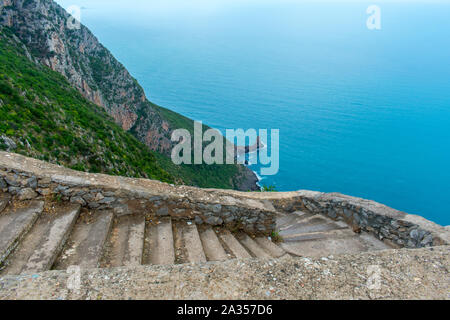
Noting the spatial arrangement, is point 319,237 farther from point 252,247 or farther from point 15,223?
point 15,223

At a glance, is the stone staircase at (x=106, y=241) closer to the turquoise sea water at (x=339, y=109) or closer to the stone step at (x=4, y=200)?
the stone step at (x=4, y=200)

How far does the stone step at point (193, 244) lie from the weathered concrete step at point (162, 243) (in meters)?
0.30

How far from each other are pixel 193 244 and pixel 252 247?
154 centimetres

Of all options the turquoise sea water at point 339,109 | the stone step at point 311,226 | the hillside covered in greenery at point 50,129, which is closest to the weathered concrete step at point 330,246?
the stone step at point 311,226

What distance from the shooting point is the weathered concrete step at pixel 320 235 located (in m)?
7.54

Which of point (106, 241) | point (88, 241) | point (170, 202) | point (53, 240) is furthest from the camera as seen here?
point (170, 202)

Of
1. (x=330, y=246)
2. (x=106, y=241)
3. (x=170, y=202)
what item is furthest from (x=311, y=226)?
(x=106, y=241)

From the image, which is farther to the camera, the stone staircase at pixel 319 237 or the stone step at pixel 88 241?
the stone staircase at pixel 319 237

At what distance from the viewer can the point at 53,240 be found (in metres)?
4.34

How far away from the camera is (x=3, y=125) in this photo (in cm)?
896

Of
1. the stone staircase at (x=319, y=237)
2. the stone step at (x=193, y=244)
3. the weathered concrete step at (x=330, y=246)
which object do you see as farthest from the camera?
the stone staircase at (x=319, y=237)
